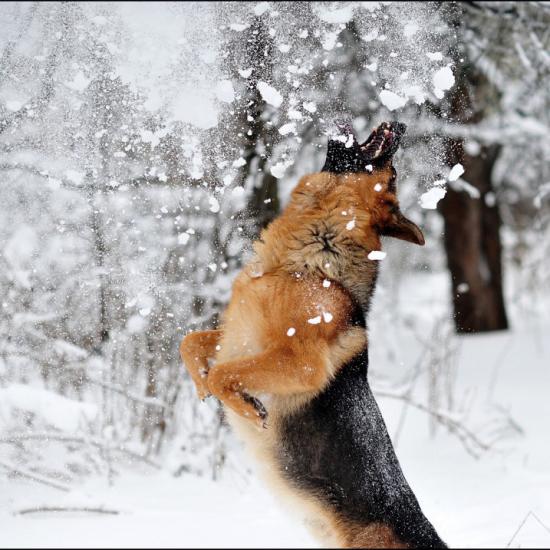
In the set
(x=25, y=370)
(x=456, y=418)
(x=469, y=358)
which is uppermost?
(x=25, y=370)

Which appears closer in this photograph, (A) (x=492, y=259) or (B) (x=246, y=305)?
(B) (x=246, y=305)

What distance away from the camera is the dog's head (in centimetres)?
359

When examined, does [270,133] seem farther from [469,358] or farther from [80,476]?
[469,358]

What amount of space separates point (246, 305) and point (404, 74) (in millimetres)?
2242

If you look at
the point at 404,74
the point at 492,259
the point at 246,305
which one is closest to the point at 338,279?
the point at 246,305

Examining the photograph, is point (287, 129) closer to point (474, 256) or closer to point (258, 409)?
point (258, 409)

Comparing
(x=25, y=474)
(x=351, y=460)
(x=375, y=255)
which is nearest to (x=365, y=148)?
(x=375, y=255)

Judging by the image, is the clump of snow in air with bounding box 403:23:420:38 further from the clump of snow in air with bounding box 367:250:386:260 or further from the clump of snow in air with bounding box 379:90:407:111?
the clump of snow in air with bounding box 367:250:386:260

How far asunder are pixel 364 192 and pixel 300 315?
0.81 meters

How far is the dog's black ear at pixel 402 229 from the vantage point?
3547 millimetres

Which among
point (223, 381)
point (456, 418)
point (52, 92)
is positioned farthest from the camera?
point (456, 418)

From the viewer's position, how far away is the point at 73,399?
4.76m

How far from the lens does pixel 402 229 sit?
3586mm

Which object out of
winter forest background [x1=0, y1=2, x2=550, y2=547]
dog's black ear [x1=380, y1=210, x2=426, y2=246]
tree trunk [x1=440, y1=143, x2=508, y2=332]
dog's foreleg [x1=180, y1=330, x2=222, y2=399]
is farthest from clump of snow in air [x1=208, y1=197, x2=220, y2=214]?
tree trunk [x1=440, y1=143, x2=508, y2=332]
